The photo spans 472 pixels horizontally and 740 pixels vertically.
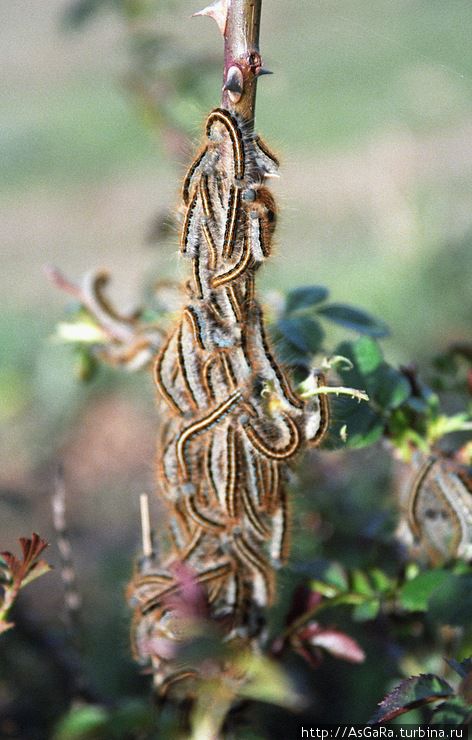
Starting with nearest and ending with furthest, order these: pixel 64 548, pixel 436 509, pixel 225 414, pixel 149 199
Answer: pixel 225 414
pixel 436 509
pixel 64 548
pixel 149 199

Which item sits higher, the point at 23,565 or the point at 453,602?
the point at 23,565

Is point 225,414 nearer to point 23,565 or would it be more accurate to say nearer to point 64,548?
point 23,565

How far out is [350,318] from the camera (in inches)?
60.2

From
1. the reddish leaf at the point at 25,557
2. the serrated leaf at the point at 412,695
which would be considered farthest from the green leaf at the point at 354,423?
the reddish leaf at the point at 25,557

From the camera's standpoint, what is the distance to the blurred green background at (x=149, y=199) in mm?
3033

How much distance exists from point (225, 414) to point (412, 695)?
0.44 m

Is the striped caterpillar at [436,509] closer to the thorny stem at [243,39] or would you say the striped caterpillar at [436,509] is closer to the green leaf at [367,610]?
the green leaf at [367,610]

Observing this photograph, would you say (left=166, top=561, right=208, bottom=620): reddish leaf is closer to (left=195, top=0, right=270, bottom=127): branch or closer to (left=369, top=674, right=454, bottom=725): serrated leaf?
(left=369, top=674, right=454, bottom=725): serrated leaf

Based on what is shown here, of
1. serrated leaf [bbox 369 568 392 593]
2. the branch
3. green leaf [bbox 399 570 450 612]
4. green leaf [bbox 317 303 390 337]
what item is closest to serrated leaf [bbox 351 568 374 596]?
serrated leaf [bbox 369 568 392 593]

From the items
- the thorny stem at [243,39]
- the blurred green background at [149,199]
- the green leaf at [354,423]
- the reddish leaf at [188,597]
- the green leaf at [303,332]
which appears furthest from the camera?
the blurred green background at [149,199]

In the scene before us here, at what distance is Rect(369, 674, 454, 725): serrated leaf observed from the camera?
1053 mm

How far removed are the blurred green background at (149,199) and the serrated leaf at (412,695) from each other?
2.27 ft

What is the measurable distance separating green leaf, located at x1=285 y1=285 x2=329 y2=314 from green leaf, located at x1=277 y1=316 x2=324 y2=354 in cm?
4

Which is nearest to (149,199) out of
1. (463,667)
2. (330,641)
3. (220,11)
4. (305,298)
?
(305,298)
